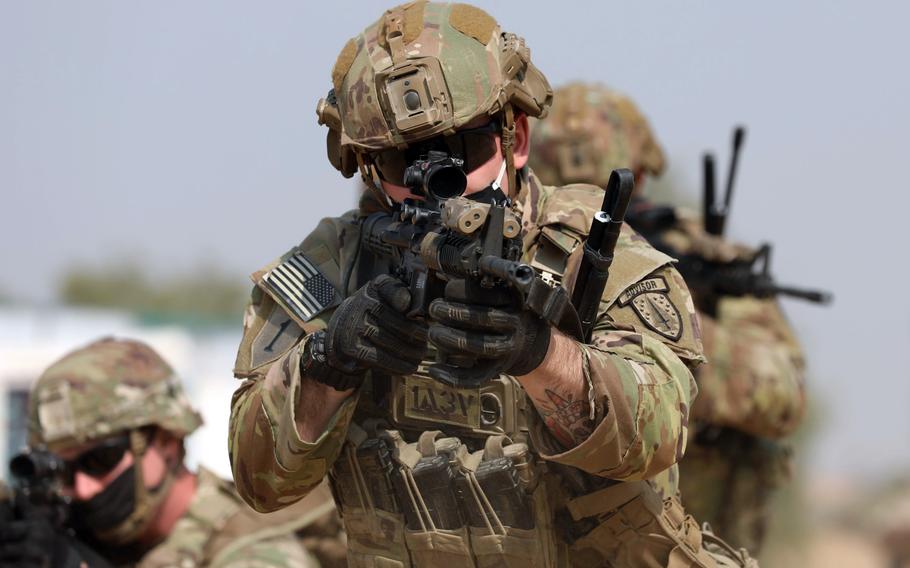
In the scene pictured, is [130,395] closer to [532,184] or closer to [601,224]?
[532,184]

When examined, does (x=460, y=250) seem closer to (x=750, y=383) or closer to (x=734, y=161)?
(x=750, y=383)

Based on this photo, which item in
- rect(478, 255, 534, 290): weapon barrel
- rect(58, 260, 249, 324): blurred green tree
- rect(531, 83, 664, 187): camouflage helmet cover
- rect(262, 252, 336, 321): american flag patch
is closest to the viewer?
rect(478, 255, 534, 290): weapon barrel

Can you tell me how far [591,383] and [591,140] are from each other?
377 cm

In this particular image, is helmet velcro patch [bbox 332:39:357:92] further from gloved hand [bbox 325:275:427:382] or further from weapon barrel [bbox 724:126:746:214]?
weapon barrel [bbox 724:126:746:214]

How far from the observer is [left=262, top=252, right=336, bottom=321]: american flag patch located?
390 cm

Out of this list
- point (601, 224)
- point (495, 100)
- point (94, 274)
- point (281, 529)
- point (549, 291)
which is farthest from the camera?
point (94, 274)

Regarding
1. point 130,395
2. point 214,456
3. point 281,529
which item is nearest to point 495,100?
point 281,529

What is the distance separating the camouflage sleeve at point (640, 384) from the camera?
332cm

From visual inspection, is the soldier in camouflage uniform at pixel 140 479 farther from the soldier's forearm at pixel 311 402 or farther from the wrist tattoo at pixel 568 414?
the wrist tattoo at pixel 568 414

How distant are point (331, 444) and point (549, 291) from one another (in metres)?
0.91

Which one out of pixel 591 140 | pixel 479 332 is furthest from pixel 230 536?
pixel 479 332

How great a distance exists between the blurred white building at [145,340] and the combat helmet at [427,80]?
13602mm

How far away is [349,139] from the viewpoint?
12.3 ft

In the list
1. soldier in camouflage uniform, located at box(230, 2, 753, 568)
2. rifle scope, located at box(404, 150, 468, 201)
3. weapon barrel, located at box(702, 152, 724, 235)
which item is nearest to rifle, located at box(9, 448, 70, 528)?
soldier in camouflage uniform, located at box(230, 2, 753, 568)
